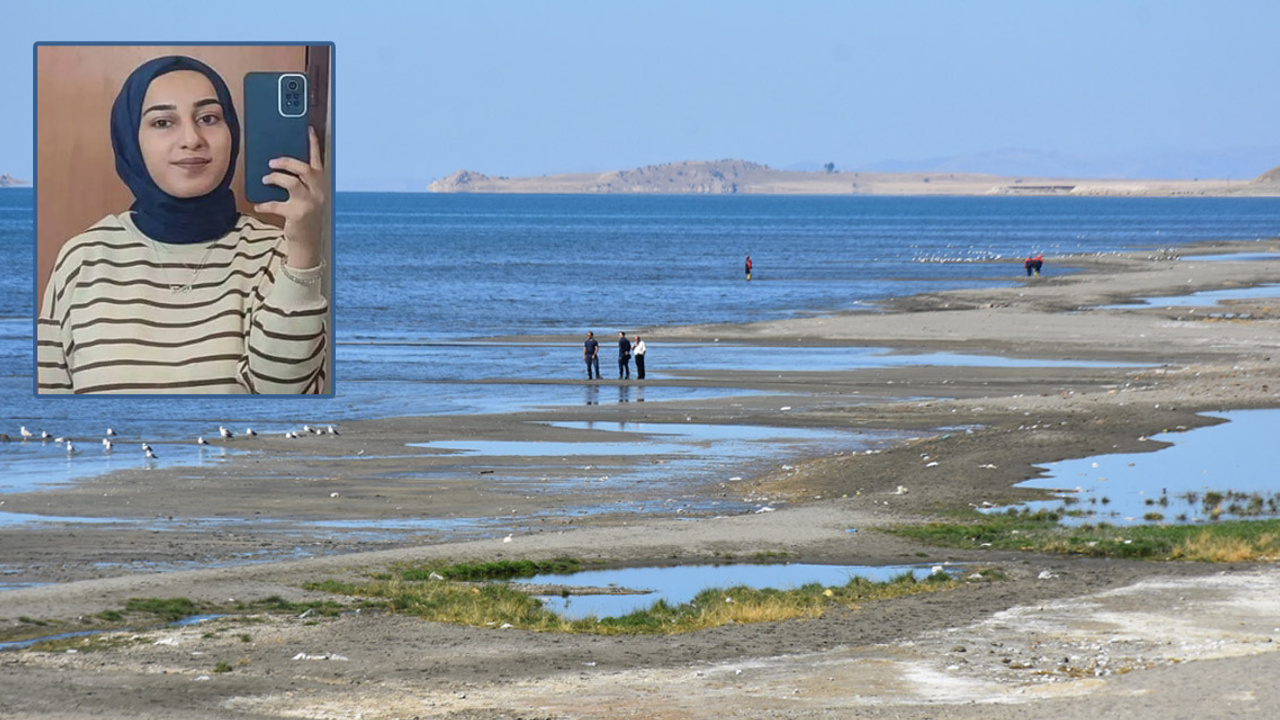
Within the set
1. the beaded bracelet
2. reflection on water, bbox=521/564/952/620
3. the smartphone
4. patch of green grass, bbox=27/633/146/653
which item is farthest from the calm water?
the smartphone

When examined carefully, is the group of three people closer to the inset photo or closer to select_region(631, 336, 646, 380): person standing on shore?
select_region(631, 336, 646, 380): person standing on shore

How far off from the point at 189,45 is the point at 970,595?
42.6 feet

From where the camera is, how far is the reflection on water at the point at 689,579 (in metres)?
19.9

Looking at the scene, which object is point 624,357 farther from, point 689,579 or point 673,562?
point 689,579

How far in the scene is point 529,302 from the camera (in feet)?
275

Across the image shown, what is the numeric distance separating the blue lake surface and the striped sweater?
23.3 metres

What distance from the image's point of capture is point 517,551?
22.2m

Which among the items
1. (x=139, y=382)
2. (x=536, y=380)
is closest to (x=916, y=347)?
(x=536, y=380)

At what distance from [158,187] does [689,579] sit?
1293 cm

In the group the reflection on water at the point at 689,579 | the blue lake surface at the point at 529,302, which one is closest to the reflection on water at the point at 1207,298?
the blue lake surface at the point at 529,302

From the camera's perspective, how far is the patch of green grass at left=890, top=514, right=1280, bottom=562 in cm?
2198

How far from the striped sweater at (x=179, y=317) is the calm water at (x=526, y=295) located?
89.4 ft

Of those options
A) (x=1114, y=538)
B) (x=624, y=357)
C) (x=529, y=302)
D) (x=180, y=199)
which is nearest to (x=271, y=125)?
(x=180, y=199)

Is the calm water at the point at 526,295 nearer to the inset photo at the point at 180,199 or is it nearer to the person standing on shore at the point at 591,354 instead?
the person standing on shore at the point at 591,354
